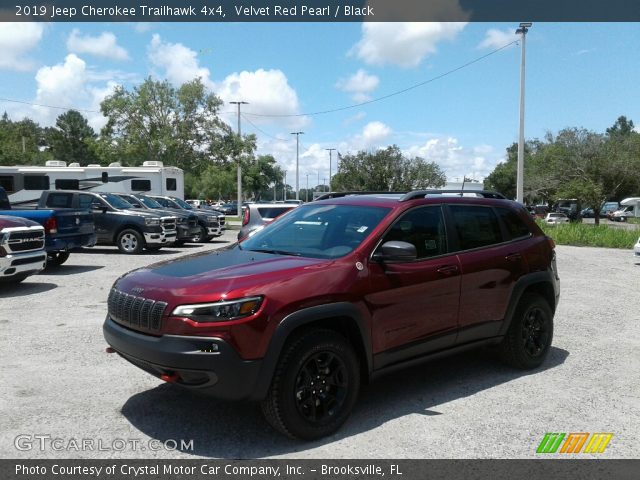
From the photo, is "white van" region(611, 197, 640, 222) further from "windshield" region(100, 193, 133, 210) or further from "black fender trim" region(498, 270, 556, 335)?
"black fender trim" region(498, 270, 556, 335)

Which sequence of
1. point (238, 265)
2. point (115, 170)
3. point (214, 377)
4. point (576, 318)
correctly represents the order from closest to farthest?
point (214, 377) < point (238, 265) < point (576, 318) < point (115, 170)

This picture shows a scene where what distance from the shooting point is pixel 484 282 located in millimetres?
5078

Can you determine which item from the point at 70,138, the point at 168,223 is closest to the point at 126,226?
the point at 168,223

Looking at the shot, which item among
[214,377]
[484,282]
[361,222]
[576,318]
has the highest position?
[361,222]

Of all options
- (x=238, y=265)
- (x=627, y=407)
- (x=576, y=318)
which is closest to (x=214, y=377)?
(x=238, y=265)

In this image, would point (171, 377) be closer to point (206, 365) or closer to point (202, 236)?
point (206, 365)

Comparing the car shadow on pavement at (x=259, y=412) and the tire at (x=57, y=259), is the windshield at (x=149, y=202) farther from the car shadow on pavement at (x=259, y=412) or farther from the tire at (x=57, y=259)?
the car shadow on pavement at (x=259, y=412)

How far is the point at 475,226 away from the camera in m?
5.29

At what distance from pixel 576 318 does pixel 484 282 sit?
3.99m

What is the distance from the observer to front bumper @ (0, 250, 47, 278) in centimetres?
925

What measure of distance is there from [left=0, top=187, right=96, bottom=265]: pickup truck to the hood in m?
8.20

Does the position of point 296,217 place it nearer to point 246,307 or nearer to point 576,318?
point 246,307

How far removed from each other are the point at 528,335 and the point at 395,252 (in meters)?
2.23

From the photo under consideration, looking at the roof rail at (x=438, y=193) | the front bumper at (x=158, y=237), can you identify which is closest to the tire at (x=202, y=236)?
the front bumper at (x=158, y=237)
